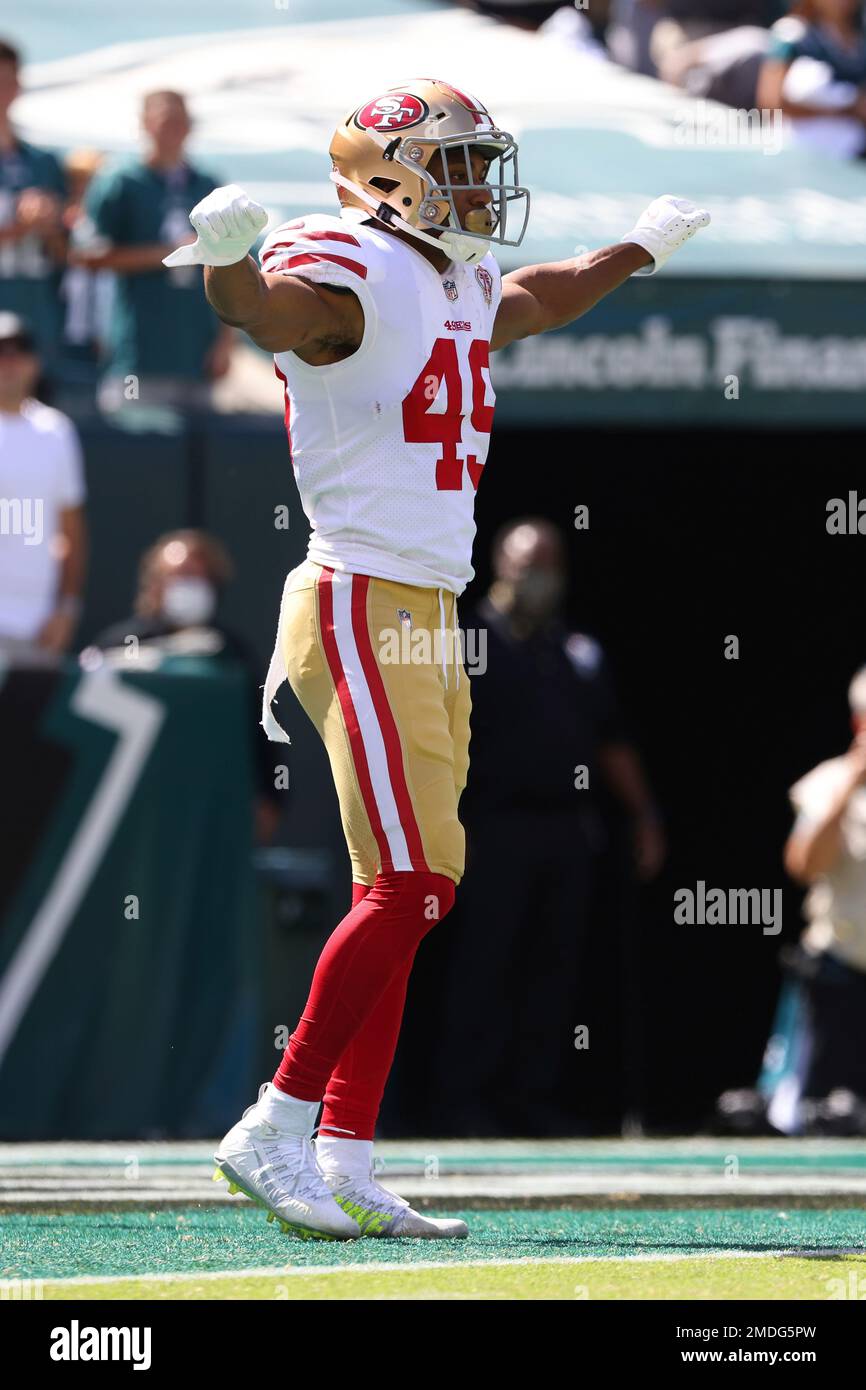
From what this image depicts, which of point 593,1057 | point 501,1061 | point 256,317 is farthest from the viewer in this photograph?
point 593,1057

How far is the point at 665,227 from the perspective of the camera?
5590 millimetres

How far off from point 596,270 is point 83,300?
4.66m

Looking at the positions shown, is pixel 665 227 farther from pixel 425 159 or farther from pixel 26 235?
pixel 26 235

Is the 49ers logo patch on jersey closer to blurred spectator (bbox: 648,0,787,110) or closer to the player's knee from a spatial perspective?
the player's knee

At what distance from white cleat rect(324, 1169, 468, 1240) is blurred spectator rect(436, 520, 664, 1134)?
4184 mm

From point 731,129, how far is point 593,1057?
390 cm

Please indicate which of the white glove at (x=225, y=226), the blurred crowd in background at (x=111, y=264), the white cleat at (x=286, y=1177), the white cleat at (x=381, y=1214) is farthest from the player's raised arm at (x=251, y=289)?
Answer: the blurred crowd in background at (x=111, y=264)

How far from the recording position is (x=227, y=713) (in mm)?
7977

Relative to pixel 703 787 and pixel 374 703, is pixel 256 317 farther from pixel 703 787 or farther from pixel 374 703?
pixel 703 787

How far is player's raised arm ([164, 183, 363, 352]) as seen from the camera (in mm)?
4344

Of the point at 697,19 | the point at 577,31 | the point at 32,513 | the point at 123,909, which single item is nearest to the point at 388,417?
the point at 123,909

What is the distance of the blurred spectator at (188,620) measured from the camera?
8367 mm

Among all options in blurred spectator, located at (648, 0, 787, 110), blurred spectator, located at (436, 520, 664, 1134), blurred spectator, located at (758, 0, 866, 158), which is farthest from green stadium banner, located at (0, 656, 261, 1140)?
blurred spectator, located at (648, 0, 787, 110)
